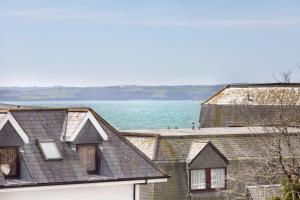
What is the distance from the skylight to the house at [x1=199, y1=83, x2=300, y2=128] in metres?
26.8

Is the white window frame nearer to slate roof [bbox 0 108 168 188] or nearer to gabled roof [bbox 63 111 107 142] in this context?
slate roof [bbox 0 108 168 188]

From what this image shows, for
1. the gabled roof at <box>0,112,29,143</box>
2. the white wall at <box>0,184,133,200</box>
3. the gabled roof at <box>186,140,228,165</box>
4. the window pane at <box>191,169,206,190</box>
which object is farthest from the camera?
the window pane at <box>191,169,206,190</box>

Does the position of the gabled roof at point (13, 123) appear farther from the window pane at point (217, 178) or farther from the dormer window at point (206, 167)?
the window pane at point (217, 178)

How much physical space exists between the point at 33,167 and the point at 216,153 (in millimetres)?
15856

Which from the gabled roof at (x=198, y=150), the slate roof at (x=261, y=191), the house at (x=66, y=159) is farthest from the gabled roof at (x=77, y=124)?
the slate roof at (x=261, y=191)

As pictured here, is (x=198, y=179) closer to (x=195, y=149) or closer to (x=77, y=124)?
(x=195, y=149)

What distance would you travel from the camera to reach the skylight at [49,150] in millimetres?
36722

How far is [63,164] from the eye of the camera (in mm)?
36688

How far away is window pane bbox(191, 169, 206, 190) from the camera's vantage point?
4953 centimetres

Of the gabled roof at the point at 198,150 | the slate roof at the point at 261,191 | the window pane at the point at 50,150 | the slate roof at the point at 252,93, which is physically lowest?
the slate roof at the point at 261,191

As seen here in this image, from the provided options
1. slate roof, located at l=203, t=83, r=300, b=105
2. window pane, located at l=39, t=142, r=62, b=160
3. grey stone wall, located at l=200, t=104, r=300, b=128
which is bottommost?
window pane, located at l=39, t=142, r=62, b=160

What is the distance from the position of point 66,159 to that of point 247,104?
31.9m

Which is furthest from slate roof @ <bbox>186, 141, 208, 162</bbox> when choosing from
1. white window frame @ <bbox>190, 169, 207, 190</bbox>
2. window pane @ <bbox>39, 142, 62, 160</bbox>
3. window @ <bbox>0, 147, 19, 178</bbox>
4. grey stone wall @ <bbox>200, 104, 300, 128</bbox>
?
window @ <bbox>0, 147, 19, 178</bbox>

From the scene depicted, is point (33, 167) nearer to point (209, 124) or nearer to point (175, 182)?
point (175, 182)
